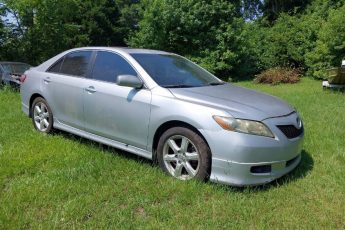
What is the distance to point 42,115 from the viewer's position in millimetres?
6777

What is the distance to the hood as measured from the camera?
14.8 feet

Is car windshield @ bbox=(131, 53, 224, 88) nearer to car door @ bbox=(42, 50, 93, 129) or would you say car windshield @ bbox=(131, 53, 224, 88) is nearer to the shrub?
car door @ bbox=(42, 50, 93, 129)

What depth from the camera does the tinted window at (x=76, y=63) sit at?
609 cm

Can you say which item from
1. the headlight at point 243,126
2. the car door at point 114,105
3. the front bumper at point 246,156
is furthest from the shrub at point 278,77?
the headlight at point 243,126

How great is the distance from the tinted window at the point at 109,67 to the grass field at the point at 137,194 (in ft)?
3.34

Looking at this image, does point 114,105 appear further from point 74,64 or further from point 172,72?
point 74,64

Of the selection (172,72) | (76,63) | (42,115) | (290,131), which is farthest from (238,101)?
(42,115)

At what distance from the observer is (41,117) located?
268 inches

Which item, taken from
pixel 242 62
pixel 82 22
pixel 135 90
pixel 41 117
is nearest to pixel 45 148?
pixel 41 117

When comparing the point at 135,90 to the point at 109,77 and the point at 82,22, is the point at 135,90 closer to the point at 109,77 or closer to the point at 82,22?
the point at 109,77

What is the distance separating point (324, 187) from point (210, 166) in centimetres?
130

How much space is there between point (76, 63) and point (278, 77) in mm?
13301

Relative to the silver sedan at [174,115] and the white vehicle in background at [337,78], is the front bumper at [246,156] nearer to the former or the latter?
the silver sedan at [174,115]

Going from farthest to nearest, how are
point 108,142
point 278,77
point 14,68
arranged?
point 278,77
point 14,68
point 108,142
